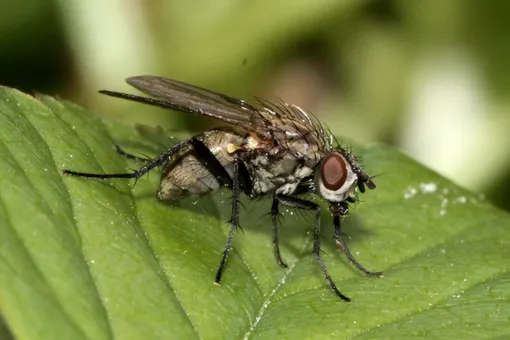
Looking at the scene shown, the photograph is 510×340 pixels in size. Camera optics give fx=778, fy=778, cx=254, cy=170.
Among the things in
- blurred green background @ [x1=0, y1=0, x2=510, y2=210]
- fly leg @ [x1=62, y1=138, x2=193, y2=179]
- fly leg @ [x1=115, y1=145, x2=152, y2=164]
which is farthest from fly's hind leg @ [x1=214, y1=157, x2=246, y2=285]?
blurred green background @ [x1=0, y1=0, x2=510, y2=210]

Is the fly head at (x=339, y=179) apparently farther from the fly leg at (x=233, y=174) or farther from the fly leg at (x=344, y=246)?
the fly leg at (x=233, y=174)

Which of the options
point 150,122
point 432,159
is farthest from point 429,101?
point 150,122

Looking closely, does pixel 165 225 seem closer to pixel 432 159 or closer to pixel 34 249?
pixel 34 249

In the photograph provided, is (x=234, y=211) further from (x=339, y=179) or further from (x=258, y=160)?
(x=339, y=179)

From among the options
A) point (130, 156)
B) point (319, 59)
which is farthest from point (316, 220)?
point (319, 59)

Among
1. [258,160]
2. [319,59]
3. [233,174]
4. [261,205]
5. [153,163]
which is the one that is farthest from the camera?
[319,59]

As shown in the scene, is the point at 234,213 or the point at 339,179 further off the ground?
the point at 339,179

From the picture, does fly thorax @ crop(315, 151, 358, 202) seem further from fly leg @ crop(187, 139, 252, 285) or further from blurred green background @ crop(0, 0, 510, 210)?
blurred green background @ crop(0, 0, 510, 210)
